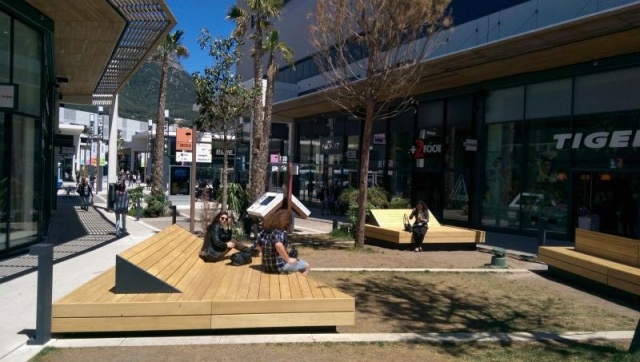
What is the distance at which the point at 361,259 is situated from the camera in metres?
12.0

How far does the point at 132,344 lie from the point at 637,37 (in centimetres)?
1428

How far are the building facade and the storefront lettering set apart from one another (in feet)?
0.11

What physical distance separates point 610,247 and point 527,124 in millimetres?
10317

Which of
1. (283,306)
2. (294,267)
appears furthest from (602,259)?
(283,306)

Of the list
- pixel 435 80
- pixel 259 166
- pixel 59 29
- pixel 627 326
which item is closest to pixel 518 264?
pixel 627 326

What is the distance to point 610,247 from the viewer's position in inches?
383

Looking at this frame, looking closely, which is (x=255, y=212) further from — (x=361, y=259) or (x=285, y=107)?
(x=285, y=107)

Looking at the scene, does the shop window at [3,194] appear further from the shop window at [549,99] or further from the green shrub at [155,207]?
the shop window at [549,99]

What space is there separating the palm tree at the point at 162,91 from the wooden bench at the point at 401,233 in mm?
11811

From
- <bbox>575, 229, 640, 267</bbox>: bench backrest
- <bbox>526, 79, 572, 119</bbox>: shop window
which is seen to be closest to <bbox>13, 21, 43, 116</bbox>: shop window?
<bbox>575, 229, 640, 267</bbox>: bench backrest

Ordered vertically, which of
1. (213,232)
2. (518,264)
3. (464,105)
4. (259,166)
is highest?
(464,105)

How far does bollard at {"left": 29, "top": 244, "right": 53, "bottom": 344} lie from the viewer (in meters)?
5.54

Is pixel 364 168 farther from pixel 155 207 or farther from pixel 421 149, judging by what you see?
pixel 155 207

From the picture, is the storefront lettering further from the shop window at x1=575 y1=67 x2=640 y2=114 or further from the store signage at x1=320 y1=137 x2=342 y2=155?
the store signage at x1=320 y1=137 x2=342 y2=155
